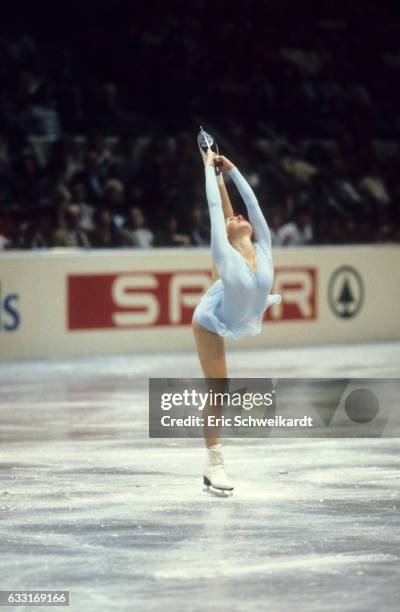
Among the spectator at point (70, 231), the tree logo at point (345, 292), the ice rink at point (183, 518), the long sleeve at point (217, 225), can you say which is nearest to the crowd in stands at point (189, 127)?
the spectator at point (70, 231)

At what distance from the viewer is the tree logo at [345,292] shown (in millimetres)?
17047

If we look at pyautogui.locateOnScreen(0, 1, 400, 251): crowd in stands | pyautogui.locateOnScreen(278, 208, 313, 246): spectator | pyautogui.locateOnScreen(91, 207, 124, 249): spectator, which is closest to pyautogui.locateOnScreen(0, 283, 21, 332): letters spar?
pyautogui.locateOnScreen(0, 1, 400, 251): crowd in stands

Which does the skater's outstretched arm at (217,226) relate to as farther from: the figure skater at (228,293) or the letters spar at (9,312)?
the letters spar at (9,312)

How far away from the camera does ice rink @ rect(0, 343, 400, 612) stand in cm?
607

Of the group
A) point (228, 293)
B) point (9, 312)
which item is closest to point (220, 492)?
point (228, 293)

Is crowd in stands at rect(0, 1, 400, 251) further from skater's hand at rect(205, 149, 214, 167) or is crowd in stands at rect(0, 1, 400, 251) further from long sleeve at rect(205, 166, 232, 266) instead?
long sleeve at rect(205, 166, 232, 266)

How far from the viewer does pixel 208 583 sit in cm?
615

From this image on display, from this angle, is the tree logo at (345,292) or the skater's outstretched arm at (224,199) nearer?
the skater's outstretched arm at (224,199)

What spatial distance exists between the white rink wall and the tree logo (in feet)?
0.04

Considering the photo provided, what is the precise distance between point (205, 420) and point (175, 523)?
901 mm

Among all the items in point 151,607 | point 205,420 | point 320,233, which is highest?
point 320,233

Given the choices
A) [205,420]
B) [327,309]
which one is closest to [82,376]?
[327,309]

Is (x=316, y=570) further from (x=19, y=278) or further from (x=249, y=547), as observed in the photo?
(x=19, y=278)

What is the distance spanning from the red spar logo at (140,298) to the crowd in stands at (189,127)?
2.66 feet
